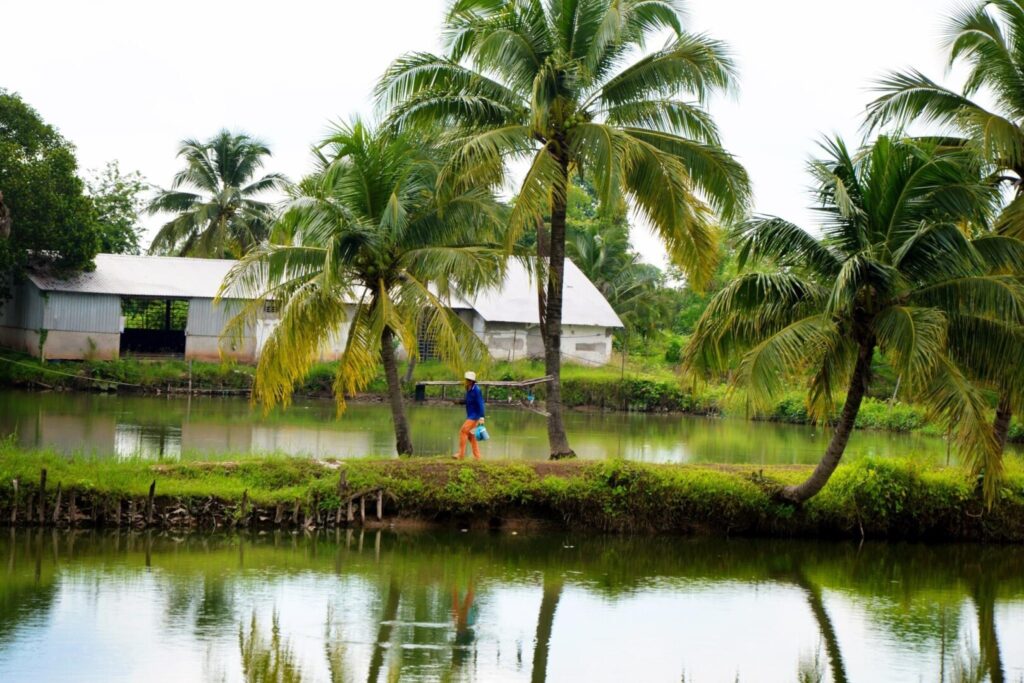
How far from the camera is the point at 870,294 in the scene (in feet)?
50.1

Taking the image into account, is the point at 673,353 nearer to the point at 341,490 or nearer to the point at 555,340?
the point at 555,340

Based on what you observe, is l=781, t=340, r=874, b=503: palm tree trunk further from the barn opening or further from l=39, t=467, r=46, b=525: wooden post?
the barn opening

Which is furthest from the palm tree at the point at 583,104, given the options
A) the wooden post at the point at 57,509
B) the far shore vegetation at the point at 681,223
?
the wooden post at the point at 57,509

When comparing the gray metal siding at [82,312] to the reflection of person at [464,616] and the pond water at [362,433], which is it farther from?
the reflection of person at [464,616]

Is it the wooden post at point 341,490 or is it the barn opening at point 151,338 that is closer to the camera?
the wooden post at point 341,490

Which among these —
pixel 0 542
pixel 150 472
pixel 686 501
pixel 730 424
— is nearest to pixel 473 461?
pixel 686 501

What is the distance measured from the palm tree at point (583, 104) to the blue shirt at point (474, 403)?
87.4 inches

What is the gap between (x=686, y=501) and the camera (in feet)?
57.6

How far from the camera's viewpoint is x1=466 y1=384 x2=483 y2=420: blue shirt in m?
18.0

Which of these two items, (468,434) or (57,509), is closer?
(57,509)

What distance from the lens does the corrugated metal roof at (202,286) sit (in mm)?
38281

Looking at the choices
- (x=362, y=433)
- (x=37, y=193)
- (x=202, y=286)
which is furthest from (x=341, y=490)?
(x=202, y=286)

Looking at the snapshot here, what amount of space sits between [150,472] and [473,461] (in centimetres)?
469

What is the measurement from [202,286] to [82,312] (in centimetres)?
398
